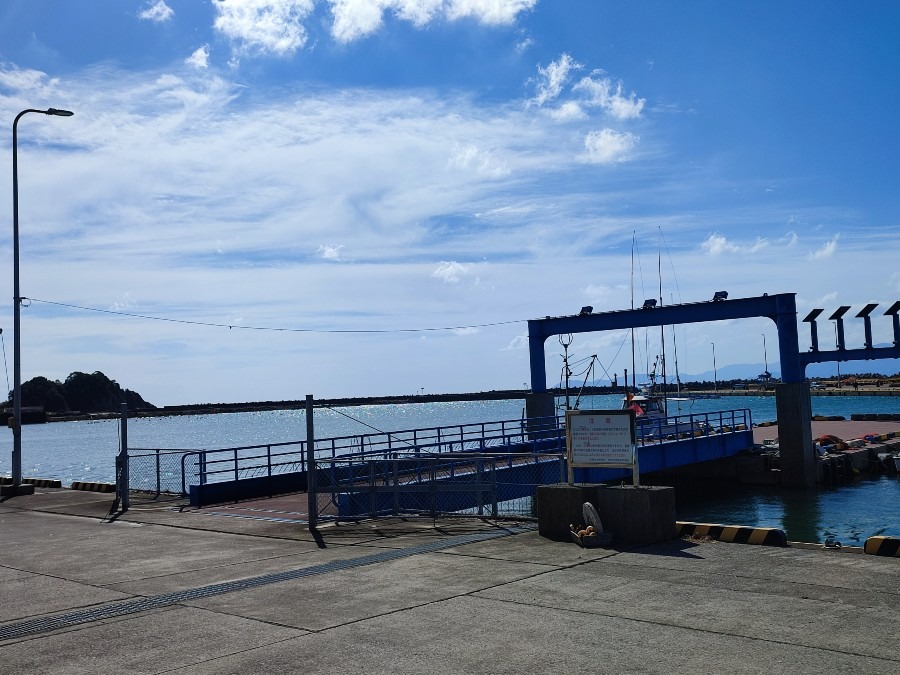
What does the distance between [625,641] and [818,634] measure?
172cm

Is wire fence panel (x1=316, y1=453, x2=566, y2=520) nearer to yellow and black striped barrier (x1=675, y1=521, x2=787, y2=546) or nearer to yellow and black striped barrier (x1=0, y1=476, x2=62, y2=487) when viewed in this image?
yellow and black striped barrier (x1=675, y1=521, x2=787, y2=546)

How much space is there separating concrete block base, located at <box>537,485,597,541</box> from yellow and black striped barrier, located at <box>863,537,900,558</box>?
3.76 metres

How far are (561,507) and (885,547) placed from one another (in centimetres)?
439

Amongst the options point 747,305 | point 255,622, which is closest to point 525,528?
point 255,622

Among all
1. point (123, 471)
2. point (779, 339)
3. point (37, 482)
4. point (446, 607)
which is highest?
point (779, 339)

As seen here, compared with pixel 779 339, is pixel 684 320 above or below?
above

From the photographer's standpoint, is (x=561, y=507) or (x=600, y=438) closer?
(x=561, y=507)

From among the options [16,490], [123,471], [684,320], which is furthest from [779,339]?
[16,490]

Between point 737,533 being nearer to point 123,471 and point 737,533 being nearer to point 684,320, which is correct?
point 123,471

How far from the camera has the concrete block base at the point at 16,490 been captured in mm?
25172

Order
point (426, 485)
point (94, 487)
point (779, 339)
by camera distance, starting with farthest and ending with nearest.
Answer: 1. point (779, 339)
2. point (94, 487)
3. point (426, 485)

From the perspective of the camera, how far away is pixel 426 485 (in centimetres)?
1830

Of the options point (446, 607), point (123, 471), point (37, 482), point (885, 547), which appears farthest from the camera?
point (37, 482)

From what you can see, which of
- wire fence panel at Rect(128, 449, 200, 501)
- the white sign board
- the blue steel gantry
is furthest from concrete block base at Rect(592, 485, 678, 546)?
the blue steel gantry
